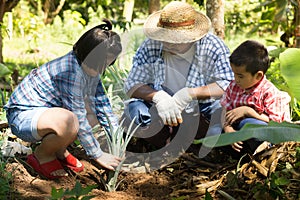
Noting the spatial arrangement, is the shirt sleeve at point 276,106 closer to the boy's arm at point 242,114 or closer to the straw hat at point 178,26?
the boy's arm at point 242,114

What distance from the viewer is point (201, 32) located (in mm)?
3209

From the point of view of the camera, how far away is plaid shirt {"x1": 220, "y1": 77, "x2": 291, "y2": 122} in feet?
9.40

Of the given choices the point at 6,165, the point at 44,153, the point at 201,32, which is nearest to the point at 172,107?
the point at 201,32

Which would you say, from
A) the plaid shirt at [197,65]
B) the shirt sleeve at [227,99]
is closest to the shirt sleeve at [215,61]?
the plaid shirt at [197,65]

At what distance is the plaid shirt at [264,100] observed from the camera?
287cm

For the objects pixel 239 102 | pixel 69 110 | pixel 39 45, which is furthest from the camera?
pixel 39 45

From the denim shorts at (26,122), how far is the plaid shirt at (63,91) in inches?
1.7

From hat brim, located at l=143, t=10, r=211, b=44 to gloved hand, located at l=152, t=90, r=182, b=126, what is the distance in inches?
13.7

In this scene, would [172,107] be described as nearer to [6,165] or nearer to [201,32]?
[201,32]

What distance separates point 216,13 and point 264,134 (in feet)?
7.15

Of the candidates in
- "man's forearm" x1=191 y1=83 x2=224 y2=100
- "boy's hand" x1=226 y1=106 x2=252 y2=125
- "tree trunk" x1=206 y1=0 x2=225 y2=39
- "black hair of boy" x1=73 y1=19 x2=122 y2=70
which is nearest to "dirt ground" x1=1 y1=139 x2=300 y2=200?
"boy's hand" x1=226 y1=106 x2=252 y2=125

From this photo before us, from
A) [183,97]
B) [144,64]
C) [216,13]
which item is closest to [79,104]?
[183,97]

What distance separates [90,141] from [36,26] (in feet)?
20.6

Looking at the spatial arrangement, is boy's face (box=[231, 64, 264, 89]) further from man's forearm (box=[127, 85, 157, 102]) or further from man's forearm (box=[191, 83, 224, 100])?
man's forearm (box=[127, 85, 157, 102])
